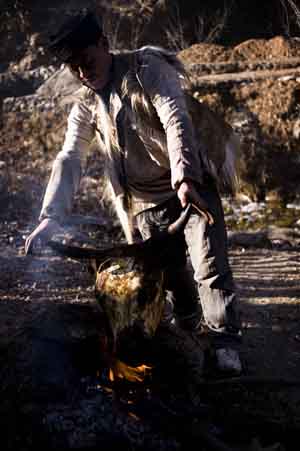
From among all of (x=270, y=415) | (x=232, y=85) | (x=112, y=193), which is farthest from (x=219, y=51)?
(x=270, y=415)

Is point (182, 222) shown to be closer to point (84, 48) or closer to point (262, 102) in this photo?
point (84, 48)

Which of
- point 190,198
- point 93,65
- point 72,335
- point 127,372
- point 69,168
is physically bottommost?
point 127,372

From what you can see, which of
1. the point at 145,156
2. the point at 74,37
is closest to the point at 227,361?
the point at 145,156

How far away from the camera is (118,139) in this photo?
2.68 m

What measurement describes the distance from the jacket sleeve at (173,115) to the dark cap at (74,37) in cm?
27

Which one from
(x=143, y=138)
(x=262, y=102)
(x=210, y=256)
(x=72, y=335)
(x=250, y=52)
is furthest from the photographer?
(x=250, y=52)

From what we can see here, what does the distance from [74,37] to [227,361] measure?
5.51ft

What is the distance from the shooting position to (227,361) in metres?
2.80

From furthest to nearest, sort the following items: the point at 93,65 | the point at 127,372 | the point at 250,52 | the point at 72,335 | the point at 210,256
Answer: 1. the point at 250,52
2. the point at 210,256
3. the point at 93,65
4. the point at 72,335
5. the point at 127,372

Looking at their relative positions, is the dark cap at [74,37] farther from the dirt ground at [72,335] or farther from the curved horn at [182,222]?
the dirt ground at [72,335]

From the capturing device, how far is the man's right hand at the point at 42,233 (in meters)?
2.31

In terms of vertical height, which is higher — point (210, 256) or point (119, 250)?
point (119, 250)

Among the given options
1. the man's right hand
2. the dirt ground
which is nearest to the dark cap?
the man's right hand

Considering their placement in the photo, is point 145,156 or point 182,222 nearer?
point 182,222
